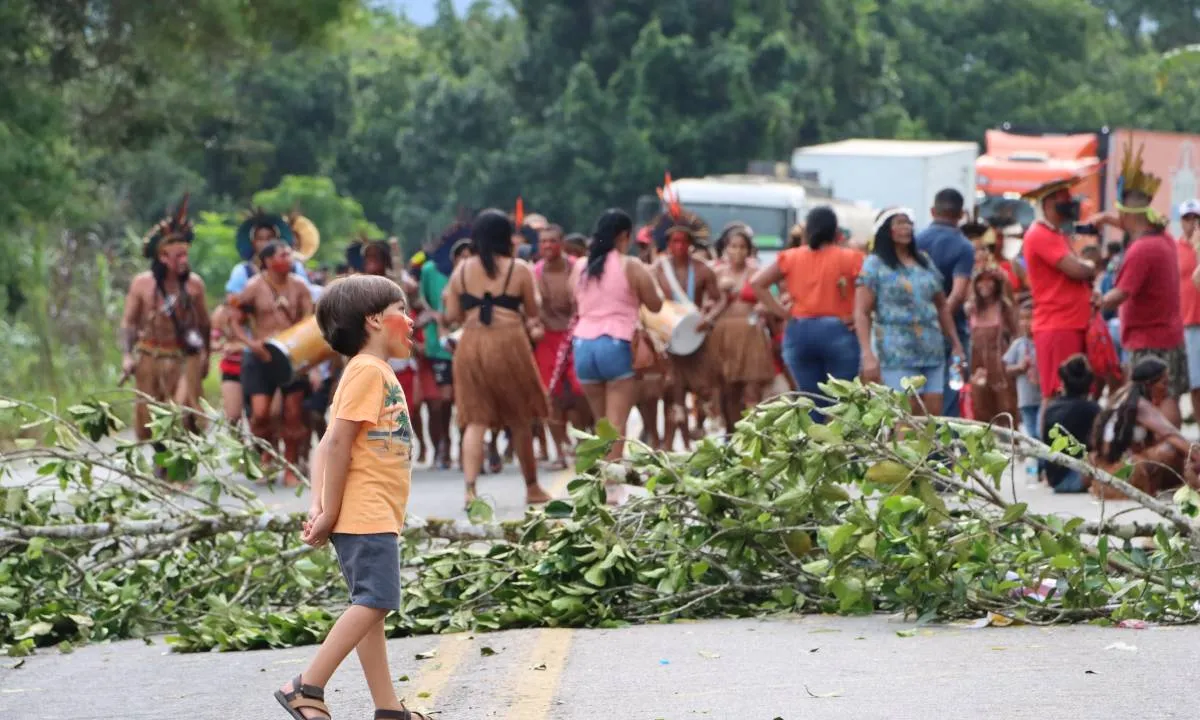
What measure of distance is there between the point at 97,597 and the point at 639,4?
1759 inches

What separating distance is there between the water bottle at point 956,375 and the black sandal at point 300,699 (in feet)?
25.0

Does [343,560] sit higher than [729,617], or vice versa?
[343,560]

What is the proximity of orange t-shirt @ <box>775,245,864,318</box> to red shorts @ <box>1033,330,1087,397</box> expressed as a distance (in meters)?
1.23

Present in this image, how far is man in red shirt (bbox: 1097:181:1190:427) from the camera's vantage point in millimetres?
13656

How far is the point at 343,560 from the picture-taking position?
21.6 feet

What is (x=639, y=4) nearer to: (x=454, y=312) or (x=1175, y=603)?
(x=454, y=312)

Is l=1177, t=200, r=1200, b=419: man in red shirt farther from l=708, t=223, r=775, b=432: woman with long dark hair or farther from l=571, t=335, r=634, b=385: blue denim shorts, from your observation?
l=571, t=335, r=634, b=385: blue denim shorts

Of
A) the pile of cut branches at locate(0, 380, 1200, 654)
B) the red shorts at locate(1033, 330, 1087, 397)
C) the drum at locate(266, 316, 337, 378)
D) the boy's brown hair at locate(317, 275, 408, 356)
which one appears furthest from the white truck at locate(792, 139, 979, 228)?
the boy's brown hair at locate(317, 275, 408, 356)

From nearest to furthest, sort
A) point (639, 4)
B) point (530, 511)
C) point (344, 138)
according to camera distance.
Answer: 1. point (530, 511)
2. point (639, 4)
3. point (344, 138)

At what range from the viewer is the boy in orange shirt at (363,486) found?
6.51m

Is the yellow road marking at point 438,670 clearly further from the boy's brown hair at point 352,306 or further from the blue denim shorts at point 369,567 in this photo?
the boy's brown hair at point 352,306

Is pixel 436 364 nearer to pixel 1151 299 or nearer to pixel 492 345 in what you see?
pixel 492 345

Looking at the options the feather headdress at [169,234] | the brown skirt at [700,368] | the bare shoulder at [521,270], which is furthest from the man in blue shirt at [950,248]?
the feather headdress at [169,234]

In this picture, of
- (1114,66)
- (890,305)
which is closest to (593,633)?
(890,305)
